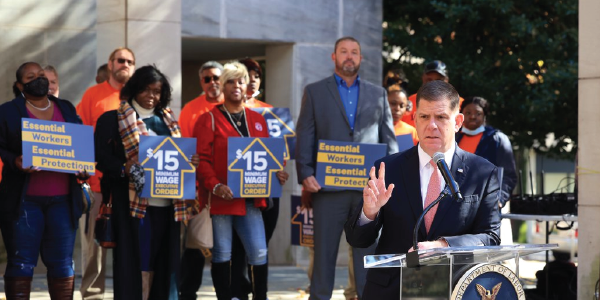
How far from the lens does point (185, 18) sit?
13.8 meters

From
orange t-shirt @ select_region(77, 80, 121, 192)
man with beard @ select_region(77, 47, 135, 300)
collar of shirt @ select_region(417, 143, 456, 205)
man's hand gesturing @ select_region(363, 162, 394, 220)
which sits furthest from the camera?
orange t-shirt @ select_region(77, 80, 121, 192)

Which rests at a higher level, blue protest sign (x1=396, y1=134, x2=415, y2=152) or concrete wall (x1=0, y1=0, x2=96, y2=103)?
concrete wall (x1=0, y1=0, x2=96, y2=103)

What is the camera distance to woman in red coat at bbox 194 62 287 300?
9.49 m

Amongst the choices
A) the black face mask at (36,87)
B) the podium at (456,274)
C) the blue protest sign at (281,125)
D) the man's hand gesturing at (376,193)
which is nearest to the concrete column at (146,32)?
the blue protest sign at (281,125)

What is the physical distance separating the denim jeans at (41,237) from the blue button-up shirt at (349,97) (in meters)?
2.62

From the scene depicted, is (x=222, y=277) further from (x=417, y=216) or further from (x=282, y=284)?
(x=417, y=216)

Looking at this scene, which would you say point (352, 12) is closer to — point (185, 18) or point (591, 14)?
point (185, 18)

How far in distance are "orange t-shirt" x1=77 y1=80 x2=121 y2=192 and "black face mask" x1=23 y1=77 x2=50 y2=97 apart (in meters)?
1.65

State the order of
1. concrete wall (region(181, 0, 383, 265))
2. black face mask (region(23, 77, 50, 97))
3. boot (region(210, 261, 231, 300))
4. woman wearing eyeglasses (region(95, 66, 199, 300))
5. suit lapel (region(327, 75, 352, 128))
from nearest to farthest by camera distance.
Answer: black face mask (region(23, 77, 50, 97)) < woman wearing eyeglasses (region(95, 66, 199, 300)) < boot (region(210, 261, 231, 300)) < suit lapel (region(327, 75, 352, 128)) < concrete wall (region(181, 0, 383, 265))

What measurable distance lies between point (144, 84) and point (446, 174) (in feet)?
15.8

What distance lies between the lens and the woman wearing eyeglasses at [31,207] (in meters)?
8.54

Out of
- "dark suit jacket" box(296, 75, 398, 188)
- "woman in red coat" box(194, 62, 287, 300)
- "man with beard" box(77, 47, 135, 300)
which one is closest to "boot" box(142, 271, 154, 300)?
"woman in red coat" box(194, 62, 287, 300)

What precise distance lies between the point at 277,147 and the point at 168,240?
132 centimetres

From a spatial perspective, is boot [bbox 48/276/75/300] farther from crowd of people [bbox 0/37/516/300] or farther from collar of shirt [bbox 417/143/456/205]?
collar of shirt [bbox 417/143/456/205]
